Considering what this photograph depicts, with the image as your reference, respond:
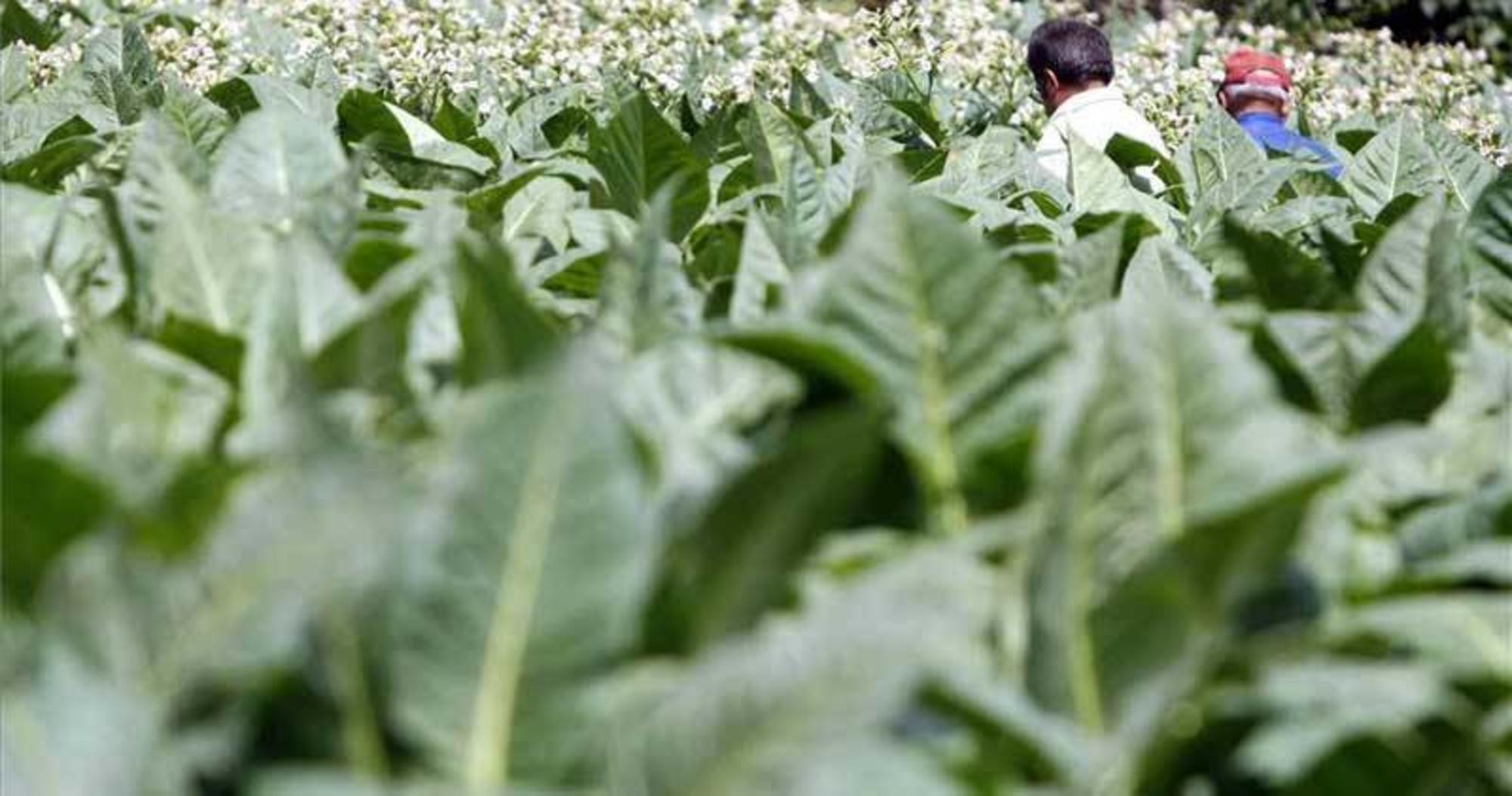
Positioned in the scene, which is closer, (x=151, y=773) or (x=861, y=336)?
(x=151, y=773)

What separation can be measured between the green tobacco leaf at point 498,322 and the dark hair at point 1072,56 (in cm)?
692

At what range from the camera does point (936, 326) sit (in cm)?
155

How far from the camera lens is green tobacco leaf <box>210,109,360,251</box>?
94.0 inches

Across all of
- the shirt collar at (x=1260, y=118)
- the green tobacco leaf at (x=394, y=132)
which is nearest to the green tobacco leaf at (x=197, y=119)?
the green tobacco leaf at (x=394, y=132)

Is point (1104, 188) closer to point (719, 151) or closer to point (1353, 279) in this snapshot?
point (719, 151)

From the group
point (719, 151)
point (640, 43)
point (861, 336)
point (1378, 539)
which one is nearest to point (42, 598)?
point (861, 336)

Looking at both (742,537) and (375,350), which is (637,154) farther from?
(742,537)

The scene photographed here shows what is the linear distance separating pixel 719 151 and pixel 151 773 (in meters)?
3.08

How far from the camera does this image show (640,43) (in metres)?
6.96

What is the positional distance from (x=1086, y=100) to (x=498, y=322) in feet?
21.6

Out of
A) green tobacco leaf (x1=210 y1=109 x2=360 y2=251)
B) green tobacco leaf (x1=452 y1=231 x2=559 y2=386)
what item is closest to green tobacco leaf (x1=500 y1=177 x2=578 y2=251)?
green tobacco leaf (x1=210 y1=109 x2=360 y2=251)

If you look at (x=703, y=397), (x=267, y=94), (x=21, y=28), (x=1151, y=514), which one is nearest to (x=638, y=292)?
(x=703, y=397)

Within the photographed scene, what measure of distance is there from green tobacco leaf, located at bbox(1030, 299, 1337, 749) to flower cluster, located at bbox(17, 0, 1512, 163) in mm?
4011

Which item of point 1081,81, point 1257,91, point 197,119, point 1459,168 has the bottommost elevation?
point 1257,91
